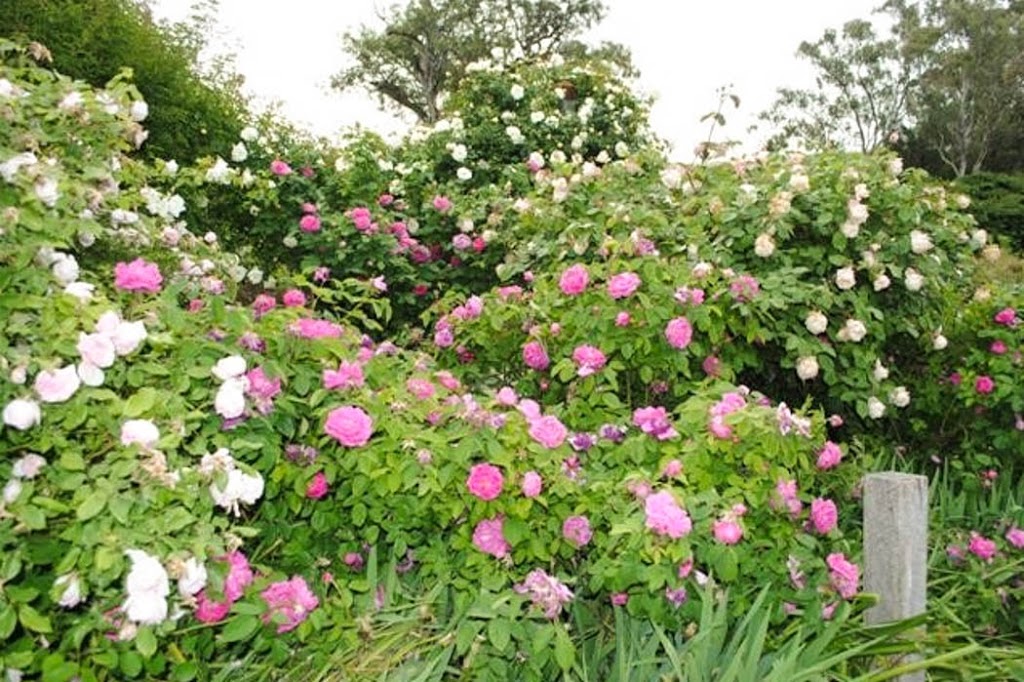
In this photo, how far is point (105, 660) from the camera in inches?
59.5

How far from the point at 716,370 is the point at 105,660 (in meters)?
2.04

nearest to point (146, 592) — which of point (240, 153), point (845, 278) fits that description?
point (845, 278)

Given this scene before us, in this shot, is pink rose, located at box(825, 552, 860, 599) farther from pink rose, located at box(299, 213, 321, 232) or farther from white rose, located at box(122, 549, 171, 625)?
pink rose, located at box(299, 213, 321, 232)

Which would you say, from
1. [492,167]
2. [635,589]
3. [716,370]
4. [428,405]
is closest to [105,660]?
[428,405]

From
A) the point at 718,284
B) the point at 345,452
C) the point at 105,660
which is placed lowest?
the point at 105,660

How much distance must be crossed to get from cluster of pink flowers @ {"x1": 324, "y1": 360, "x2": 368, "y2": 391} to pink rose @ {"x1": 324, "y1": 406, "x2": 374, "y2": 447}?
0.15 metres

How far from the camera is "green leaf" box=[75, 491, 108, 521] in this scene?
1468 mm

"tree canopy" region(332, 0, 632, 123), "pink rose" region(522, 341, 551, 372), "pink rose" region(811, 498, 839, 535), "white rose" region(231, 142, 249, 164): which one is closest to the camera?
"pink rose" region(811, 498, 839, 535)

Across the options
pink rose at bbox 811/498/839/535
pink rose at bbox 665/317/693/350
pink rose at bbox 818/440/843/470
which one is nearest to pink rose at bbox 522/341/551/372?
pink rose at bbox 665/317/693/350

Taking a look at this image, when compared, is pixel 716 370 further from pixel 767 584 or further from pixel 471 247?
pixel 471 247

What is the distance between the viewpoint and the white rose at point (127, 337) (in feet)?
5.58

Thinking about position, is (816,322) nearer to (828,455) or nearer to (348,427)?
(828,455)

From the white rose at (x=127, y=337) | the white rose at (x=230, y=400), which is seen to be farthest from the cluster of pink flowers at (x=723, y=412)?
the white rose at (x=127, y=337)

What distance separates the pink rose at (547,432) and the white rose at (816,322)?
130 centimetres
